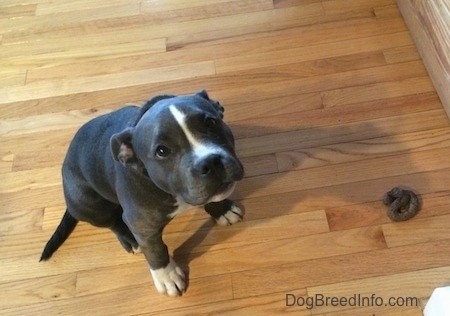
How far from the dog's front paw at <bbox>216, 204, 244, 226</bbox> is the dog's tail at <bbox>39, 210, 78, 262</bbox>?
584 millimetres

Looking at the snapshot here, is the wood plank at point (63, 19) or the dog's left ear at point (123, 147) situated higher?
the dog's left ear at point (123, 147)

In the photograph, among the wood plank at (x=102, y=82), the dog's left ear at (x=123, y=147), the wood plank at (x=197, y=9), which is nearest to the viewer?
the dog's left ear at (x=123, y=147)

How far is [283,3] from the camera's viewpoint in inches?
108

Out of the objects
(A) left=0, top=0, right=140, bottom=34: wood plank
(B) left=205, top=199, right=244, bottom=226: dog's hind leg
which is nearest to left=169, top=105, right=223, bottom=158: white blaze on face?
(B) left=205, top=199, right=244, bottom=226: dog's hind leg

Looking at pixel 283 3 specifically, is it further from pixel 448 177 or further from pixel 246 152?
pixel 448 177

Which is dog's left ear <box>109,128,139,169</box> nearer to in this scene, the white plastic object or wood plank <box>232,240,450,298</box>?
wood plank <box>232,240,450,298</box>

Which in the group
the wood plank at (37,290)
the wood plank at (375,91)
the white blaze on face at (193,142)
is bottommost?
the wood plank at (37,290)

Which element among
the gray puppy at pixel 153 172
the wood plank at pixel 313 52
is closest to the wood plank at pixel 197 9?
the wood plank at pixel 313 52

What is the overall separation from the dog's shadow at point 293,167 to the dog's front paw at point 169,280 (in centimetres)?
8

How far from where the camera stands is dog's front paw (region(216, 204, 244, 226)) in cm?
206

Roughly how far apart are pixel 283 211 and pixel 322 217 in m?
0.15

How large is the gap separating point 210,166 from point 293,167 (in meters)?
0.84

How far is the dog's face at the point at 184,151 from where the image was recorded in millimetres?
1439

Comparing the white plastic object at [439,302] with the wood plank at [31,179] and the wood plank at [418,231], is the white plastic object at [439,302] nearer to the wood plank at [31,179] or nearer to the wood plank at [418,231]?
the wood plank at [418,231]
